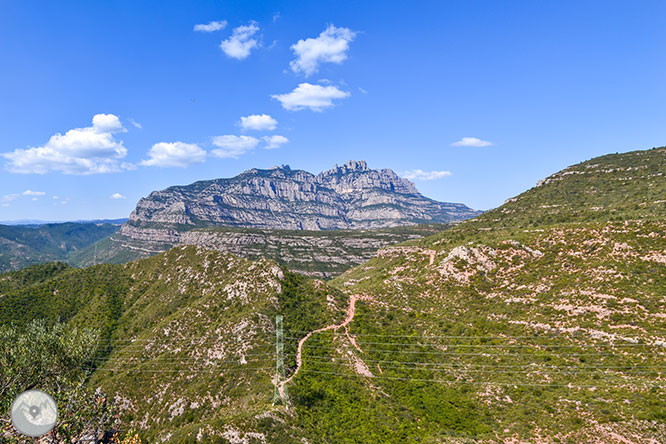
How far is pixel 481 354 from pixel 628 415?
25.6 m

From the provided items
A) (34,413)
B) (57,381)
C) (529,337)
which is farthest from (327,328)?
(34,413)

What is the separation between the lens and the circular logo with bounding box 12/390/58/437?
25109mm

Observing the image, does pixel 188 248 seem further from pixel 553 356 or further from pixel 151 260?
pixel 553 356

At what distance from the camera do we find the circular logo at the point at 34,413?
25.1 metres

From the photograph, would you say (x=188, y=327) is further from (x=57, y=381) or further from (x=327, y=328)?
(x=57, y=381)

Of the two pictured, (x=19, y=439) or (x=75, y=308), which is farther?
(x=75, y=308)

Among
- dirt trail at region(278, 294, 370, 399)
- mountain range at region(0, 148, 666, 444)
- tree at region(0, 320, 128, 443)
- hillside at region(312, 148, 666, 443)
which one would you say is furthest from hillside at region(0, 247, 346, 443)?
tree at region(0, 320, 128, 443)

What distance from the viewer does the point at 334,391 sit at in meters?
55.1

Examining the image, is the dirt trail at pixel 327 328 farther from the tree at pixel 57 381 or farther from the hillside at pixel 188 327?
the tree at pixel 57 381

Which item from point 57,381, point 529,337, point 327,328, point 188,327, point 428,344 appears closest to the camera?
point 57,381

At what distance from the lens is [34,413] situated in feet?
88.0

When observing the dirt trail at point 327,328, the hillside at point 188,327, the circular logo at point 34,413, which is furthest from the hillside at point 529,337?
the circular logo at point 34,413

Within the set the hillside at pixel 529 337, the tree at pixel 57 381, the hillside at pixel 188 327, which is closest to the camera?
the tree at pixel 57 381

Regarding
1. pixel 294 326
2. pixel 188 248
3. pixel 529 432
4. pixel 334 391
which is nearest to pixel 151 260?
pixel 188 248
